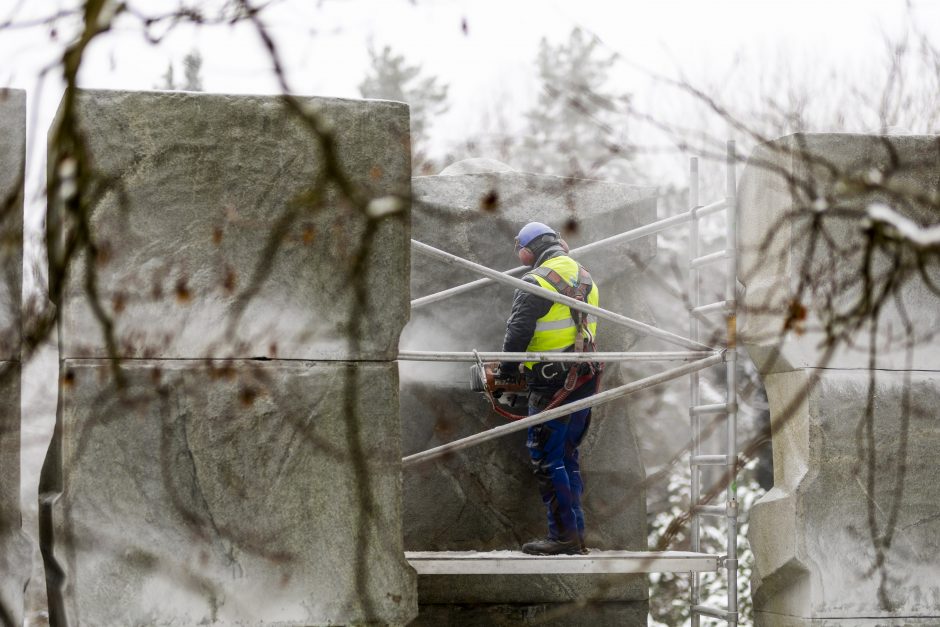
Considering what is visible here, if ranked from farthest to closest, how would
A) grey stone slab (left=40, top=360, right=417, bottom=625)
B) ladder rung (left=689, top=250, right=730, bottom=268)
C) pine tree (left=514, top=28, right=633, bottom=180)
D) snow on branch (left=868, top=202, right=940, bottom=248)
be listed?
1. pine tree (left=514, top=28, right=633, bottom=180)
2. ladder rung (left=689, top=250, right=730, bottom=268)
3. snow on branch (left=868, top=202, right=940, bottom=248)
4. grey stone slab (left=40, top=360, right=417, bottom=625)

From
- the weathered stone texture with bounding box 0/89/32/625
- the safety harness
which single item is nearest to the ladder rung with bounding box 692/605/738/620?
the safety harness

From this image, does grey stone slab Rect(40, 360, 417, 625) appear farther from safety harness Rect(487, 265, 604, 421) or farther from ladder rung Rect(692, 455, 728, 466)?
ladder rung Rect(692, 455, 728, 466)

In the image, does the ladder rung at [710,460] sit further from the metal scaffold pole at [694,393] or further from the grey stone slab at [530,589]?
the grey stone slab at [530,589]

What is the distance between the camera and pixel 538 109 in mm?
30719

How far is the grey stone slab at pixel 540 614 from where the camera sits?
22.9ft

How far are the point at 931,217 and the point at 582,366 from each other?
5.97 ft

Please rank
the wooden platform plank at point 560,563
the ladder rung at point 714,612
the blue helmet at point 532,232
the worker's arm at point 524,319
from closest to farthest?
the wooden platform plank at point 560,563, the ladder rung at point 714,612, the worker's arm at point 524,319, the blue helmet at point 532,232

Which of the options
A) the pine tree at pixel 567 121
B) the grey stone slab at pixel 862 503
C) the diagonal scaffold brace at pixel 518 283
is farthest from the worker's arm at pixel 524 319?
the pine tree at pixel 567 121

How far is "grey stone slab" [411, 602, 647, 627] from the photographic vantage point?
22.9 ft

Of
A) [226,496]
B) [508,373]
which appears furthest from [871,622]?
[226,496]

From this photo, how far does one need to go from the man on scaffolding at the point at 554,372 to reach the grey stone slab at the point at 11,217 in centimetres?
244

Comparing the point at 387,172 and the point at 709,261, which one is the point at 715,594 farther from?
the point at 387,172

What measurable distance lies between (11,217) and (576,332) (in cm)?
285

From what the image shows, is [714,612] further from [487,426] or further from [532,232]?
[532,232]
